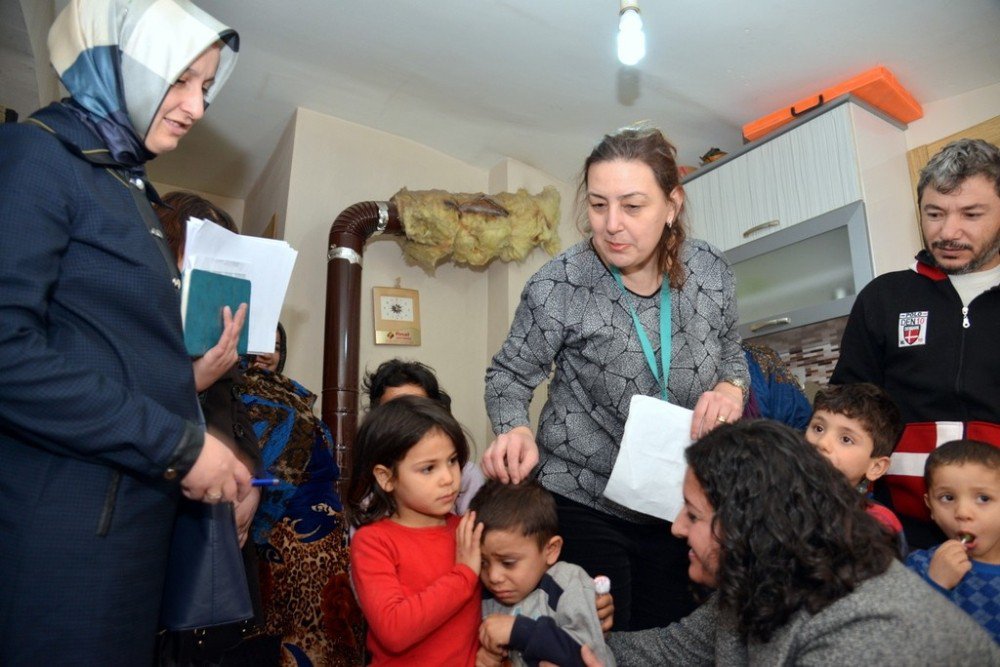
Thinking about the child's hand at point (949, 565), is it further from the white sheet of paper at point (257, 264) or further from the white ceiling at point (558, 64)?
the white ceiling at point (558, 64)

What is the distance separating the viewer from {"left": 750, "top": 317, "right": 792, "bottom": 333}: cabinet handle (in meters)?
3.28

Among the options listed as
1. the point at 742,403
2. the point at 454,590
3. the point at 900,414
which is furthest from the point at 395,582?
the point at 900,414

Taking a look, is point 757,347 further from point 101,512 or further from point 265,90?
point 101,512

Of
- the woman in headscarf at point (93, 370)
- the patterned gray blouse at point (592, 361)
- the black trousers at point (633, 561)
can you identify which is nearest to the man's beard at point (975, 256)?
the patterned gray blouse at point (592, 361)

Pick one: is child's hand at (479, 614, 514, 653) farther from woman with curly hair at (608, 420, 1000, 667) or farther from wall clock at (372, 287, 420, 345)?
wall clock at (372, 287, 420, 345)

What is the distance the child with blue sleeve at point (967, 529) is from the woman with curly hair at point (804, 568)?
75 cm

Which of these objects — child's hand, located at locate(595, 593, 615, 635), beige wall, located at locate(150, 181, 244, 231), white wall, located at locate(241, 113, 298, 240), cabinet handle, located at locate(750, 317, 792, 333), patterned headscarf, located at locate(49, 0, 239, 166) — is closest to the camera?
patterned headscarf, located at locate(49, 0, 239, 166)

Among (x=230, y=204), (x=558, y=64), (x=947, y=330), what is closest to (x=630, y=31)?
(x=558, y=64)

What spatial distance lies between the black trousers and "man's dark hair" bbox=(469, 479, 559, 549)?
0.03 metres

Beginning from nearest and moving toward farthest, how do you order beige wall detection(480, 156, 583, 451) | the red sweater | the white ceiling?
the red sweater, the white ceiling, beige wall detection(480, 156, 583, 451)

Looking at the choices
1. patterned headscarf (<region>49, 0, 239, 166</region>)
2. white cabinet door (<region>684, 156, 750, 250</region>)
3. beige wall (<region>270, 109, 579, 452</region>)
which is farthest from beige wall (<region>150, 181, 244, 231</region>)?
patterned headscarf (<region>49, 0, 239, 166</region>)

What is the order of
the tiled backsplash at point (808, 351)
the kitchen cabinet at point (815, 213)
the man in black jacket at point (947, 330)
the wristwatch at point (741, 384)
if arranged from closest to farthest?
the wristwatch at point (741, 384), the man in black jacket at point (947, 330), the kitchen cabinet at point (815, 213), the tiled backsplash at point (808, 351)

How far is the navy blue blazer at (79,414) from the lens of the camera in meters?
0.98

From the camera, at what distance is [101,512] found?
3.43ft
